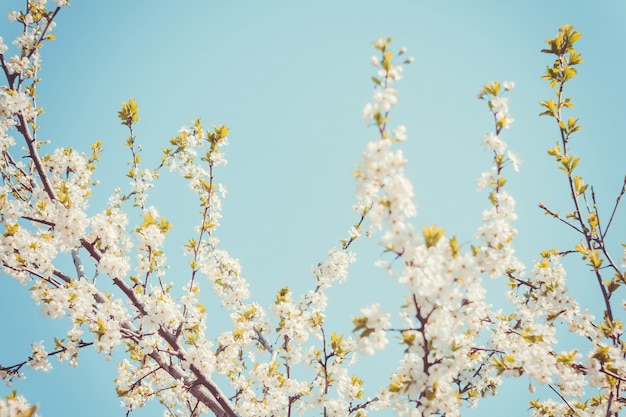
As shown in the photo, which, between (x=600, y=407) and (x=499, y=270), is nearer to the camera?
(x=499, y=270)

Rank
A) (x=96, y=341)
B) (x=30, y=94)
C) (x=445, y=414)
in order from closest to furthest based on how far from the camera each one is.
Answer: (x=445, y=414)
(x=96, y=341)
(x=30, y=94)

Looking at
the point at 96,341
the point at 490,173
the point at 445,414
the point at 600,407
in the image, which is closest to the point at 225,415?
the point at 96,341

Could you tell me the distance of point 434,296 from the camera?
2801mm

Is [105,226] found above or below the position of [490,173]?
above

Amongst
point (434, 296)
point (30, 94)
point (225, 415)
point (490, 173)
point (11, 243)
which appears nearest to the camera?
point (434, 296)

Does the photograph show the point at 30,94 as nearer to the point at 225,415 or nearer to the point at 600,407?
the point at 225,415

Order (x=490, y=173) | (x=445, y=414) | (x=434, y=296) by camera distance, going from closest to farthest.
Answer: (x=434, y=296)
(x=445, y=414)
(x=490, y=173)

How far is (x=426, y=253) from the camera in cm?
287

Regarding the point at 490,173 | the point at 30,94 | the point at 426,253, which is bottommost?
the point at 426,253

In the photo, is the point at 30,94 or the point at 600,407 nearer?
the point at 600,407

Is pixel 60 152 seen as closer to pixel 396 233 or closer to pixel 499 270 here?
pixel 396 233

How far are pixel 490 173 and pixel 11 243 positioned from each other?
6630 mm

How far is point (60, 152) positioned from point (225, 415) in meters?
5.88

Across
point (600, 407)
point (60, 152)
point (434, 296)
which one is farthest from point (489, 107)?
point (60, 152)
